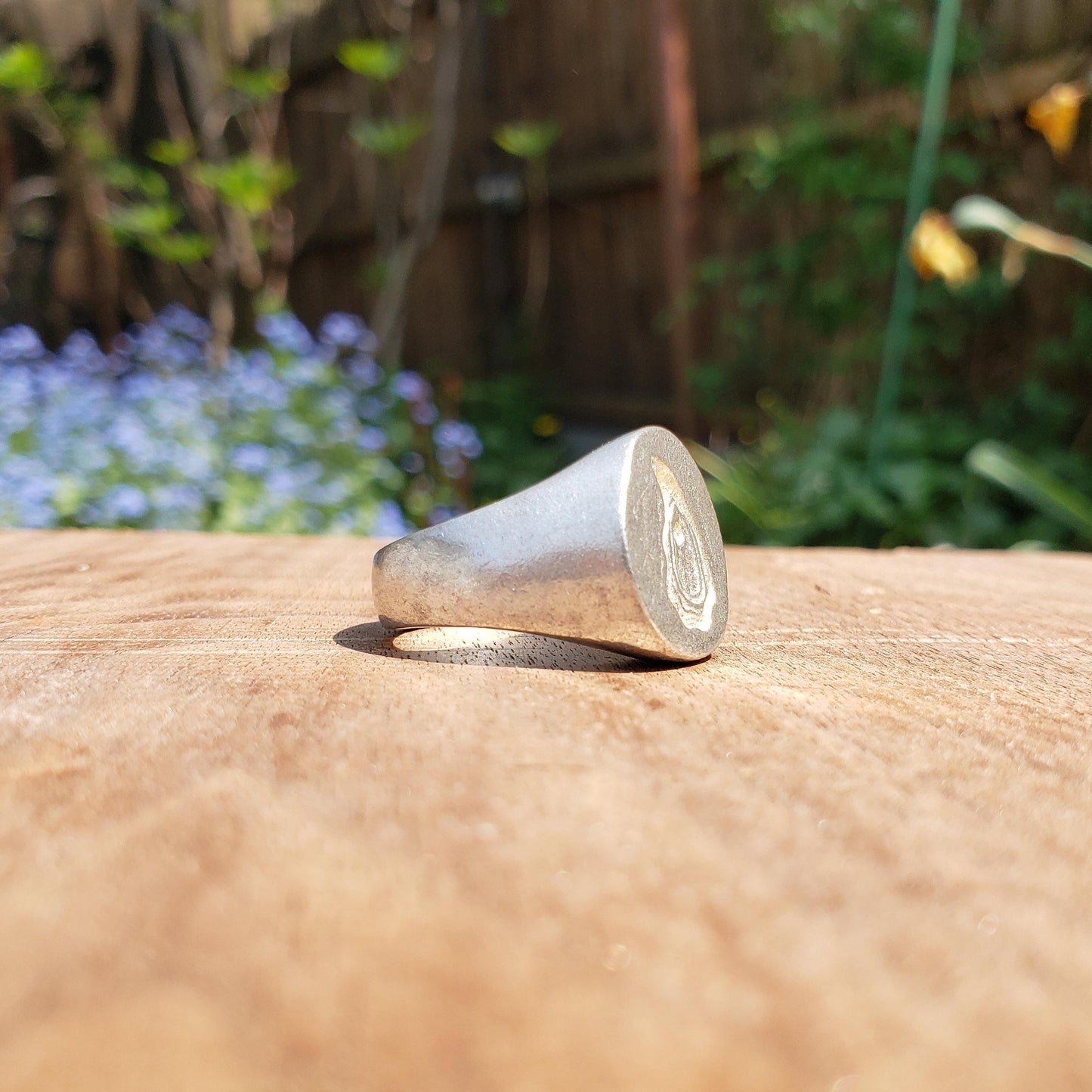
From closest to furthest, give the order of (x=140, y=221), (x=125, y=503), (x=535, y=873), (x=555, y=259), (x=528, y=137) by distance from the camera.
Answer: (x=535, y=873), (x=125, y=503), (x=140, y=221), (x=528, y=137), (x=555, y=259)

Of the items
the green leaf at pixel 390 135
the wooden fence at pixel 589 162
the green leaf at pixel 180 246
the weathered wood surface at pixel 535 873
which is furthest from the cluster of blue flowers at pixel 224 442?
the weathered wood surface at pixel 535 873

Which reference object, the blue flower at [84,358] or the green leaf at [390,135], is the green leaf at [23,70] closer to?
the blue flower at [84,358]

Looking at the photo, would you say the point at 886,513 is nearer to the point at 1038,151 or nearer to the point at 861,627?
the point at 1038,151

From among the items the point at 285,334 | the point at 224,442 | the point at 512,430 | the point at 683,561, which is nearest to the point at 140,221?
the point at 285,334

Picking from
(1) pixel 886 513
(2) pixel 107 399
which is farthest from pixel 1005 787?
(2) pixel 107 399

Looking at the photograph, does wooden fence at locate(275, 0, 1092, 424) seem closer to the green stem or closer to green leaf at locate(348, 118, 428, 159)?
the green stem

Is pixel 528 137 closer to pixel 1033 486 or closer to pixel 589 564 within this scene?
pixel 1033 486

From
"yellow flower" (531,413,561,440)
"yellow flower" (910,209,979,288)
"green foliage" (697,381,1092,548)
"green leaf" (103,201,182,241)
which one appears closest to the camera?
"yellow flower" (910,209,979,288)

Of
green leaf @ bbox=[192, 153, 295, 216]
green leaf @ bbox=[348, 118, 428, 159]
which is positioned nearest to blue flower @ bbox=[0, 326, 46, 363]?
green leaf @ bbox=[192, 153, 295, 216]
